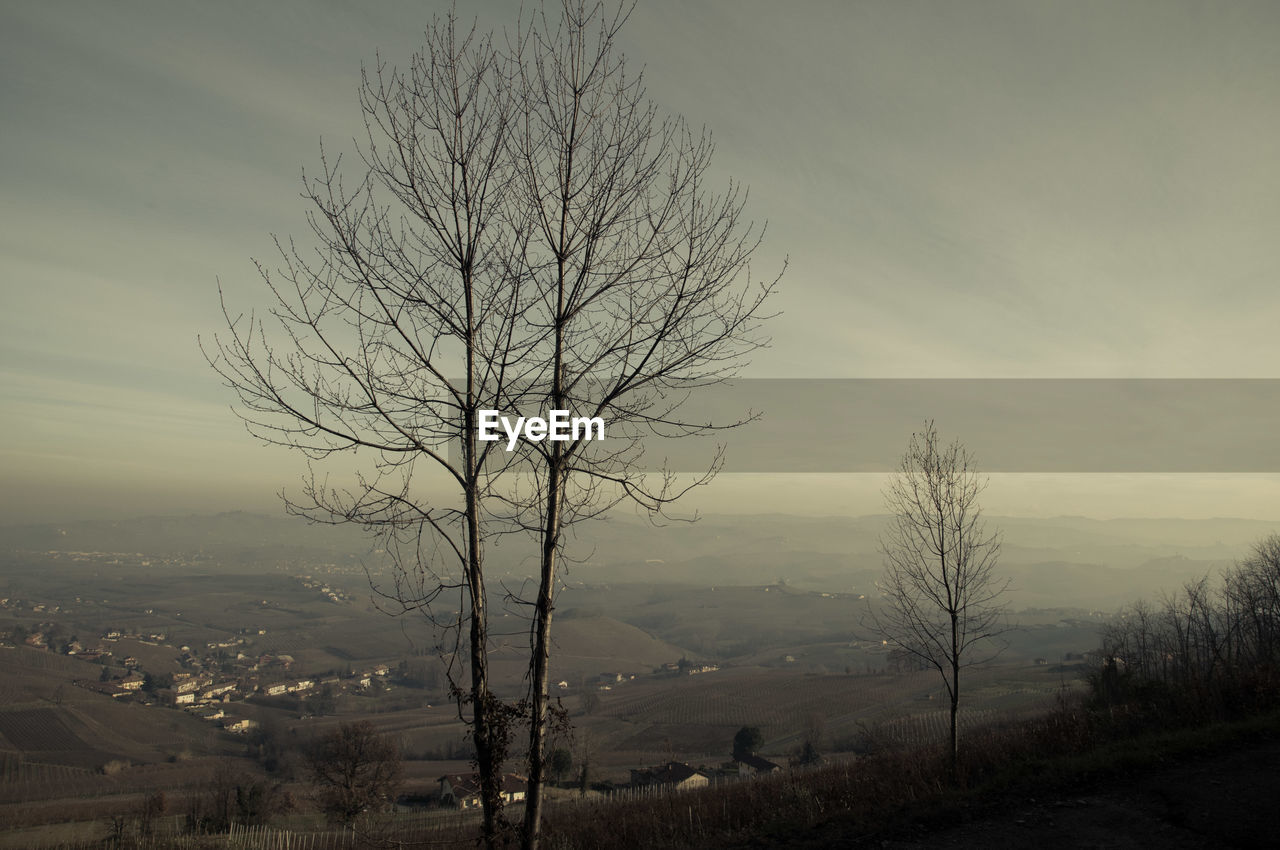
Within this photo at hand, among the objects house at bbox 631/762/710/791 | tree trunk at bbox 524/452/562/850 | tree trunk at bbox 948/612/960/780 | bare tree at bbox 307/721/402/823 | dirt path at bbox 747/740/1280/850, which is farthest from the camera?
house at bbox 631/762/710/791

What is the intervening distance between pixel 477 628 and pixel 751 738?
56849 millimetres

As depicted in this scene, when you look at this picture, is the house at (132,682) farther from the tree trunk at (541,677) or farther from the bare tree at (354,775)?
the tree trunk at (541,677)

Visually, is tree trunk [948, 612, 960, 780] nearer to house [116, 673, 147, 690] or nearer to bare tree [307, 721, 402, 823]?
bare tree [307, 721, 402, 823]

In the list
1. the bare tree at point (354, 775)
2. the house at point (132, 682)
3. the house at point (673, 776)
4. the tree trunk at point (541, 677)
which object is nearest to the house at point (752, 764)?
the house at point (673, 776)

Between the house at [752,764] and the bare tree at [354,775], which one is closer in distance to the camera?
the bare tree at [354,775]

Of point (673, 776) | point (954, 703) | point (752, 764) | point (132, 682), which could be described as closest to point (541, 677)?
point (954, 703)

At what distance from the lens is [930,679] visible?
298 ft

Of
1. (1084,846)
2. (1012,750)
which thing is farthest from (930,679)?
(1084,846)

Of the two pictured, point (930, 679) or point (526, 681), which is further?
point (930, 679)

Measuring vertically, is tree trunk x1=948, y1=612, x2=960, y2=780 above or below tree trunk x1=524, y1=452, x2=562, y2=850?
below

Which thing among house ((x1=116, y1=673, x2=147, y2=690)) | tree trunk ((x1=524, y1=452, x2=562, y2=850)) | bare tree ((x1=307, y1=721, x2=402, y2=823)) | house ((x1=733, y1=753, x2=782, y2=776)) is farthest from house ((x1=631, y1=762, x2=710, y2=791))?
house ((x1=116, y1=673, x2=147, y2=690))

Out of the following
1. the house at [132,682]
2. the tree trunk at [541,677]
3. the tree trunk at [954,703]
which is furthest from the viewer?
the house at [132,682]

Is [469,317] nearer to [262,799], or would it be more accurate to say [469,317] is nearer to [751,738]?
[262,799]

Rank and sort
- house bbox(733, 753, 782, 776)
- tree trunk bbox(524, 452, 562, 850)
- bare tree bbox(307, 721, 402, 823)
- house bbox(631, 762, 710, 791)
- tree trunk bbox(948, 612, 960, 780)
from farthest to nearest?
house bbox(733, 753, 782, 776) < house bbox(631, 762, 710, 791) < bare tree bbox(307, 721, 402, 823) < tree trunk bbox(948, 612, 960, 780) < tree trunk bbox(524, 452, 562, 850)
